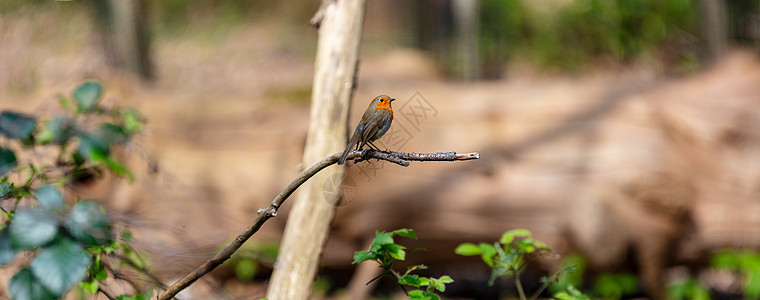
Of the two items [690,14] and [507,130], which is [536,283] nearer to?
[507,130]

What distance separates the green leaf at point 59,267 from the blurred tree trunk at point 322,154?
68 cm

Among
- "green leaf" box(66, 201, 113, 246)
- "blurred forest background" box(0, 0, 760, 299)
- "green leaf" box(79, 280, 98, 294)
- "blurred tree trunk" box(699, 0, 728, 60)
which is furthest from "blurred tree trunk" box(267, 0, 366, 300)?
"blurred tree trunk" box(699, 0, 728, 60)

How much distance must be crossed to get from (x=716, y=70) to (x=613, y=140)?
1.26 meters

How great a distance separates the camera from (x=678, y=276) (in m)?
4.29

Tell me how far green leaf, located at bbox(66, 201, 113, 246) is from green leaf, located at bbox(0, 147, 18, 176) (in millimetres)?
368

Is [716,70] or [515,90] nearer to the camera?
[515,90]

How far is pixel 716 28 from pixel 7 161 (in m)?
4.97

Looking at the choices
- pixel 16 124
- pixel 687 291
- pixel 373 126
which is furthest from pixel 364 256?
pixel 687 291

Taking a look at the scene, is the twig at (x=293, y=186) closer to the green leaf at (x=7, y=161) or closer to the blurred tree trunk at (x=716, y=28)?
the green leaf at (x=7, y=161)

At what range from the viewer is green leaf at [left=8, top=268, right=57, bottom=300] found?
1001 millimetres

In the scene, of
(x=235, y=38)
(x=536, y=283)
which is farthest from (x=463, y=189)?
(x=235, y=38)

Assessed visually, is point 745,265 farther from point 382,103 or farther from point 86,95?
point 86,95

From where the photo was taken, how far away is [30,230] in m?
0.99

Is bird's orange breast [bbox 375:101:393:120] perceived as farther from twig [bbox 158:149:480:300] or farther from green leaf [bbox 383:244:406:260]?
green leaf [bbox 383:244:406:260]
